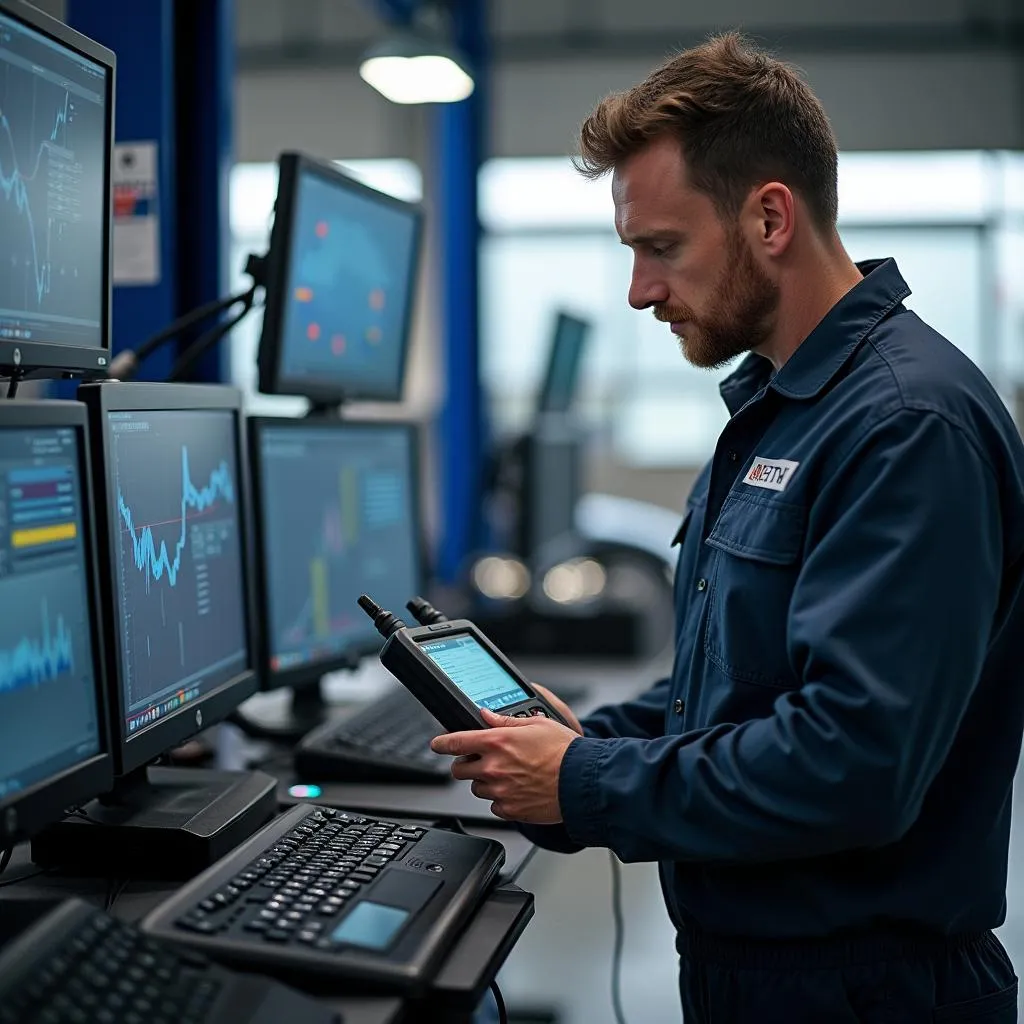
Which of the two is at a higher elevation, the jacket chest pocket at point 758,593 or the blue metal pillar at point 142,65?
the blue metal pillar at point 142,65

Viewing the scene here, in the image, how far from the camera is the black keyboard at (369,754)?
1.52 metres

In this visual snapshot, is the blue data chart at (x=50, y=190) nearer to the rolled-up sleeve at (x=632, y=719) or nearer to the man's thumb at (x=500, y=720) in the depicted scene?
the man's thumb at (x=500, y=720)

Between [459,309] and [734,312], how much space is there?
146 inches

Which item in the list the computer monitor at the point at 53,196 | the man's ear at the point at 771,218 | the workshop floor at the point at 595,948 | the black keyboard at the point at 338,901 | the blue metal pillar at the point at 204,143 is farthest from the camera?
the workshop floor at the point at 595,948

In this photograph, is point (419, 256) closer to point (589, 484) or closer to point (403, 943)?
point (403, 943)

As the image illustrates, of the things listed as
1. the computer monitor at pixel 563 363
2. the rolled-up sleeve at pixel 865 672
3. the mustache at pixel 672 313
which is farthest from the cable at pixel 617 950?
the computer monitor at pixel 563 363

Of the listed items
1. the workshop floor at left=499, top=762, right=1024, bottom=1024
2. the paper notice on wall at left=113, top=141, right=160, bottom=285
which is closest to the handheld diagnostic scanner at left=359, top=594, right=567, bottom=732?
the paper notice on wall at left=113, top=141, right=160, bottom=285

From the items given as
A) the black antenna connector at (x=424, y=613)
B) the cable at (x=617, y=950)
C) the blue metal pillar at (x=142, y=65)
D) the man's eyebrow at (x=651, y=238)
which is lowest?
the cable at (x=617, y=950)

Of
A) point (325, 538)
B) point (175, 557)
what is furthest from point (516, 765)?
point (325, 538)

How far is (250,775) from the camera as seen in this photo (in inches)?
51.7

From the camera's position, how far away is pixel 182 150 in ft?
7.29

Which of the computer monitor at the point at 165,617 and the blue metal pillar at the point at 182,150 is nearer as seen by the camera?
the computer monitor at the point at 165,617

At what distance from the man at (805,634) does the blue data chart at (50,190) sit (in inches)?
18.6

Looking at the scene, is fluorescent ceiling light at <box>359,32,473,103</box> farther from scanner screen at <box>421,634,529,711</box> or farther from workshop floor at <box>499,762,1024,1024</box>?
scanner screen at <box>421,634,529,711</box>
